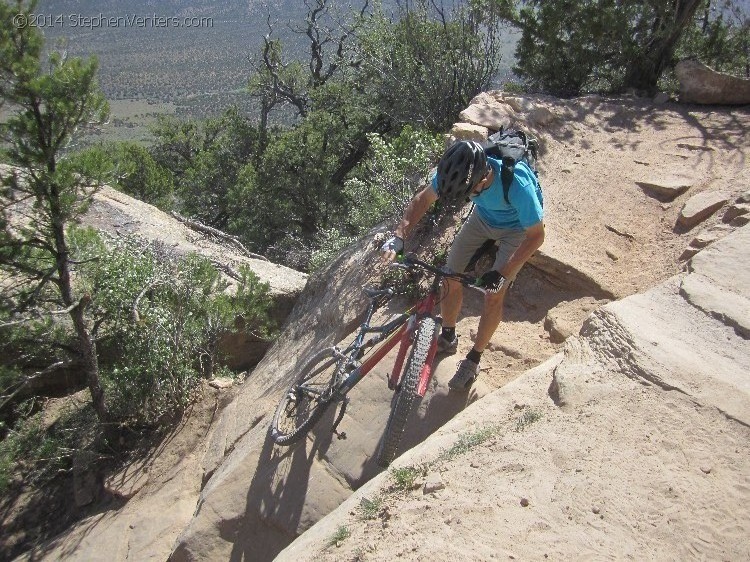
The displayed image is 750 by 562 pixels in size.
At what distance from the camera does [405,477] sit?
3188 millimetres

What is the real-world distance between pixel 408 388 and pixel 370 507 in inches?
27.5

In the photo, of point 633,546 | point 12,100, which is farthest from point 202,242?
point 633,546

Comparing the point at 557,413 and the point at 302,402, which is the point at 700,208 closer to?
the point at 557,413

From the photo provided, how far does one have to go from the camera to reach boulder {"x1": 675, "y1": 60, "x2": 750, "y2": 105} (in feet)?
24.7

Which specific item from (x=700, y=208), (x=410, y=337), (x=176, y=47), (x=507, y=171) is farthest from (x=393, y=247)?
(x=176, y=47)

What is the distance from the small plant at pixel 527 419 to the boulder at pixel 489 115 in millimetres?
4157

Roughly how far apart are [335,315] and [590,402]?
10.4 ft

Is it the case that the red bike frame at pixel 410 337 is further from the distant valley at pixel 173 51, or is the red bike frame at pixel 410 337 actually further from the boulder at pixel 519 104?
the distant valley at pixel 173 51

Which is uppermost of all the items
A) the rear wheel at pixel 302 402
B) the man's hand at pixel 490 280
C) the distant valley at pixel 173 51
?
the man's hand at pixel 490 280

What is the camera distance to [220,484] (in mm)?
4551

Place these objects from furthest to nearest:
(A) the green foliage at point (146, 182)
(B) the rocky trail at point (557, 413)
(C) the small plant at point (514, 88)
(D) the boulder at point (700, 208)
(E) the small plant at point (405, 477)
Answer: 1. (A) the green foliage at point (146, 182)
2. (C) the small plant at point (514, 88)
3. (D) the boulder at point (700, 208)
4. (E) the small plant at point (405, 477)
5. (B) the rocky trail at point (557, 413)

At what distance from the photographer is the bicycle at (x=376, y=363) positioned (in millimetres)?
3566

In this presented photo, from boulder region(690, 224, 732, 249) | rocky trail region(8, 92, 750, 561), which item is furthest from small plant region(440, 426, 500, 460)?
boulder region(690, 224, 732, 249)

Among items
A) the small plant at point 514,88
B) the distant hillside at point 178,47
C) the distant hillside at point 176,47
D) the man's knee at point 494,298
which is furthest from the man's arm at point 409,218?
the distant hillside at point 176,47
